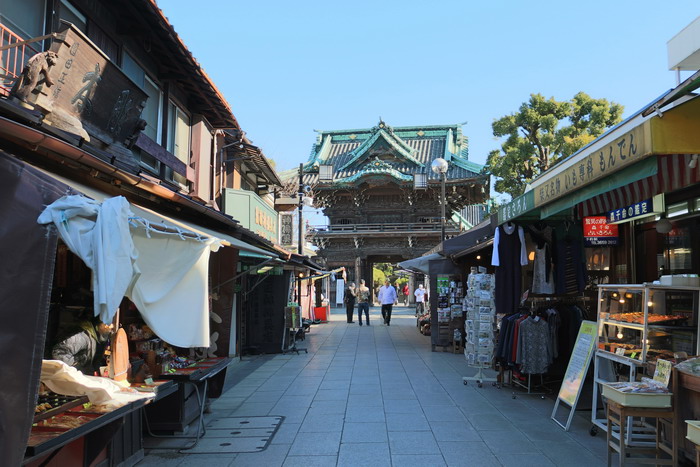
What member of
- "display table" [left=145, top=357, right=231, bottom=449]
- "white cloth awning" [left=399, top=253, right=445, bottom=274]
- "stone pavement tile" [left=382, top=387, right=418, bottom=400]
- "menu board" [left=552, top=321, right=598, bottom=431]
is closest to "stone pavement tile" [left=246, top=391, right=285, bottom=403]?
"stone pavement tile" [left=382, top=387, right=418, bottom=400]

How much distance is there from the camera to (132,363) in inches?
230

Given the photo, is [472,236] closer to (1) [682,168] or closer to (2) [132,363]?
(1) [682,168]

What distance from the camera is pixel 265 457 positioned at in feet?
18.0

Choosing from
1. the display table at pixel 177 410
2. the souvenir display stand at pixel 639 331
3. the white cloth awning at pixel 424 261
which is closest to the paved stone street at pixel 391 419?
the display table at pixel 177 410

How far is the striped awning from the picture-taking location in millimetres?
5285

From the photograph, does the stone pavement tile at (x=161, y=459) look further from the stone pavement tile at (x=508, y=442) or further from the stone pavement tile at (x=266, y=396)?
the stone pavement tile at (x=508, y=442)

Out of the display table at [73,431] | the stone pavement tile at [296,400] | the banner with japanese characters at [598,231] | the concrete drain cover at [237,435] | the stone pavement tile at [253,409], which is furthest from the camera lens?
the banner with japanese characters at [598,231]

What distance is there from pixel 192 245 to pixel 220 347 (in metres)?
3.06

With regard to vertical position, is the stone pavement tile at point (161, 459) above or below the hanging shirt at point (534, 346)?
below

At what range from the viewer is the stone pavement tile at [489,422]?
258 inches

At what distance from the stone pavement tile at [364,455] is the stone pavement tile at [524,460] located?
118cm

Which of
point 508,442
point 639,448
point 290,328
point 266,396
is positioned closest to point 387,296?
point 290,328

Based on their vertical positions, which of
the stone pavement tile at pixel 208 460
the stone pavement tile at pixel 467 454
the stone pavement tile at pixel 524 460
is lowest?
the stone pavement tile at pixel 208 460

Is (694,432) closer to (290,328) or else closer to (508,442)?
(508,442)
